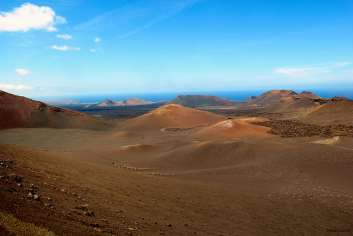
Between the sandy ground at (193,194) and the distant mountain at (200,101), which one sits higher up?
the distant mountain at (200,101)

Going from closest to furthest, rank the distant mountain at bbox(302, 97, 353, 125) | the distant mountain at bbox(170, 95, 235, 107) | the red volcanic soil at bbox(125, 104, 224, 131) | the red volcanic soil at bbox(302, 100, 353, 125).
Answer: the distant mountain at bbox(302, 97, 353, 125), the red volcanic soil at bbox(302, 100, 353, 125), the red volcanic soil at bbox(125, 104, 224, 131), the distant mountain at bbox(170, 95, 235, 107)

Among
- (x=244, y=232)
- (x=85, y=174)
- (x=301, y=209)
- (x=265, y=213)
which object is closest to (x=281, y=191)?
(x=301, y=209)

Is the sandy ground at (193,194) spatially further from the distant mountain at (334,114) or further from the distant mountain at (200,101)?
the distant mountain at (200,101)

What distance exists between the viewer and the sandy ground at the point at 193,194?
317 inches

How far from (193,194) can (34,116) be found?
4635 cm

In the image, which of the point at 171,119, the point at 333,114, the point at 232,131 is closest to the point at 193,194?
the point at 232,131

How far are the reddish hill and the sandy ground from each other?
3322 centimetres

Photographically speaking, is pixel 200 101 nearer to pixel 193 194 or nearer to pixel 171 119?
pixel 171 119

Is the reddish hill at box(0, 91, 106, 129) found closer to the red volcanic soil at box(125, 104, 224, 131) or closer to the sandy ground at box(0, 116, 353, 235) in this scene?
the red volcanic soil at box(125, 104, 224, 131)

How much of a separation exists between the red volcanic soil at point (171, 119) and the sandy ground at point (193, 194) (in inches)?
1403

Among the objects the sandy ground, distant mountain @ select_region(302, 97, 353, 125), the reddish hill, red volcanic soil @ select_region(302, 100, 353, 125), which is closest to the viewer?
the sandy ground

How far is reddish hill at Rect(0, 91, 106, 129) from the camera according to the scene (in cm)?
5269

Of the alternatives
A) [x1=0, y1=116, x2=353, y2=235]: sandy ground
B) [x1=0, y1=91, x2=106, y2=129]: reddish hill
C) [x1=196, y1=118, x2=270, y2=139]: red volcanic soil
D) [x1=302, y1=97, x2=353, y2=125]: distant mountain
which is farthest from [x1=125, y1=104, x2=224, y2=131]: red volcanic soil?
[x1=0, y1=116, x2=353, y2=235]: sandy ground

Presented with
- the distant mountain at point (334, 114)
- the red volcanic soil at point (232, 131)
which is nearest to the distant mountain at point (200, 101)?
the distant mountain at point (334, 114)
